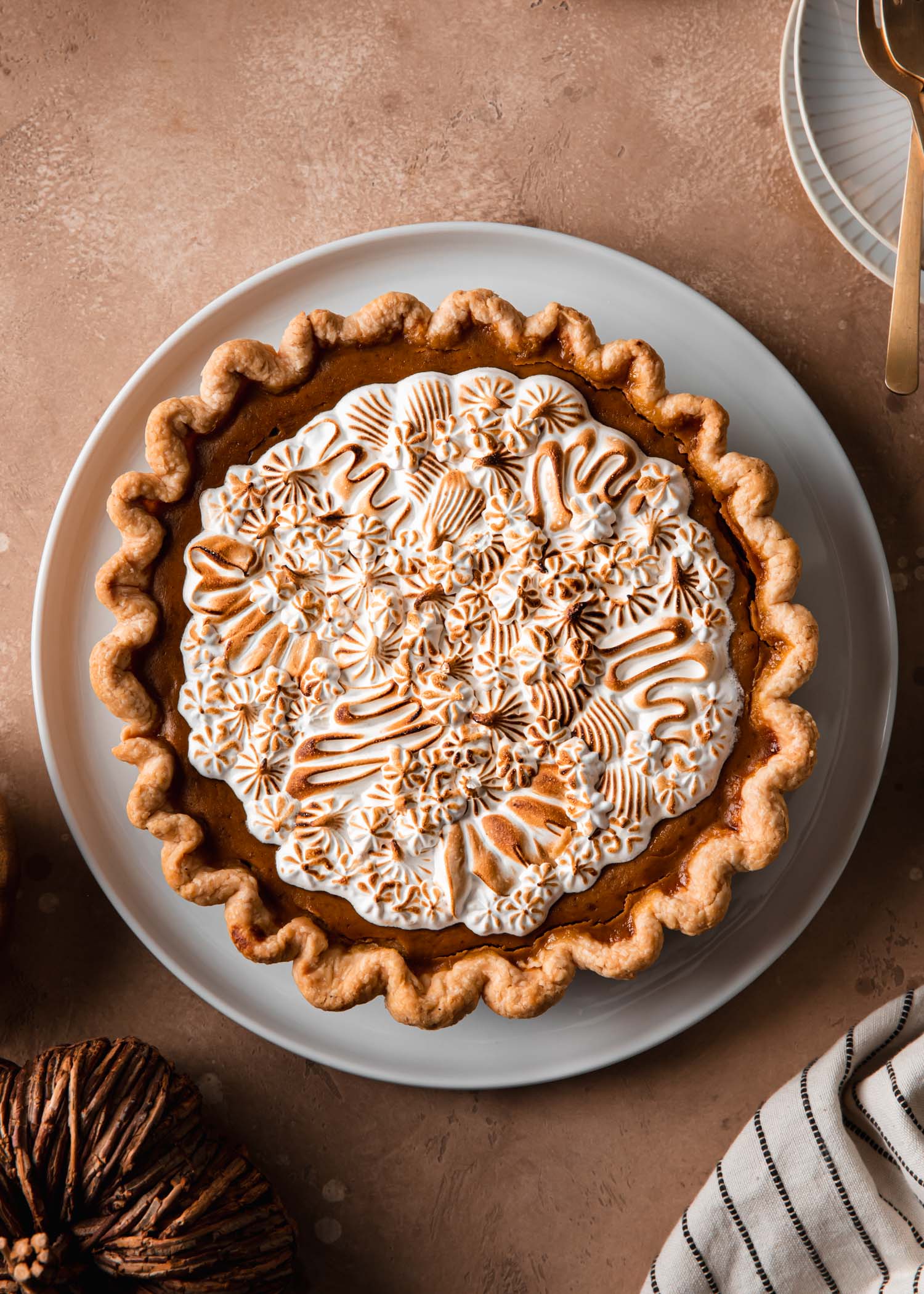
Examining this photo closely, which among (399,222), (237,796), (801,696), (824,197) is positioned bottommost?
(237,796)

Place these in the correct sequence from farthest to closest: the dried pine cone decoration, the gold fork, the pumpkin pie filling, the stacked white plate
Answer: the stacked white plate → the gold fork → the pumpkin pie filling → the dried pine cone decoration

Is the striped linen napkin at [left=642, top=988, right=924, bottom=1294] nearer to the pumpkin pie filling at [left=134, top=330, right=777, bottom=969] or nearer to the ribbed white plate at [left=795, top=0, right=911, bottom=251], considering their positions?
the pumpkin pie filling at [left=134, top=330, right=777, bottom=969]

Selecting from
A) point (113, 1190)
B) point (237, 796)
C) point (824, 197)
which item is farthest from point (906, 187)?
point (113, 1190)

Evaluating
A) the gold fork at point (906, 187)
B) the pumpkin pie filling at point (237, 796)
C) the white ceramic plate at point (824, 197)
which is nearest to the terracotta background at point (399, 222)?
the white ceramic plate at point (824, 197)

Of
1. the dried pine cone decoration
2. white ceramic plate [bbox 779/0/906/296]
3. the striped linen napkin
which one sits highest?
white ceramic plate [bbox 779/0/906/296]

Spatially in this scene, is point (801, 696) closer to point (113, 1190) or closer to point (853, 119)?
point (853, 119)

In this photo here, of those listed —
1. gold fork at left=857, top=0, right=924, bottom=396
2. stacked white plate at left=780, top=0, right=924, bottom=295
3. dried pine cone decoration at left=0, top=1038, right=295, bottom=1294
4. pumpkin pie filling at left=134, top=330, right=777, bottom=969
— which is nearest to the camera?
dried pine cone decoration at left=0, top=1038, right=295, bottom=1294

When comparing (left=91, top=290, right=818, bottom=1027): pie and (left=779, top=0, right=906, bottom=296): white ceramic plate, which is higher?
(left=779, top=0, right=906, bottom=296): white ceramic plate

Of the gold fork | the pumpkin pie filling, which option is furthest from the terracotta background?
the pumpkin pie filling
